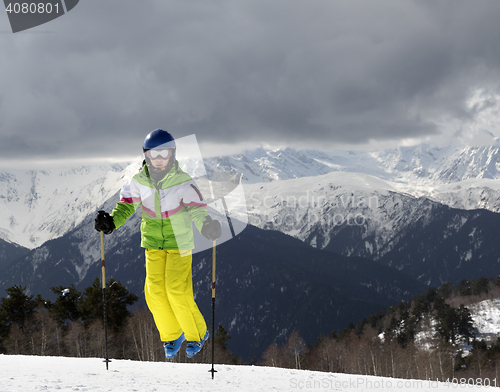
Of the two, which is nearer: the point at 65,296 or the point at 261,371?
the point at 261,371

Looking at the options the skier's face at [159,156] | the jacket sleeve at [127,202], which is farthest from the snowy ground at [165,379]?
the skier's face at [159,156]

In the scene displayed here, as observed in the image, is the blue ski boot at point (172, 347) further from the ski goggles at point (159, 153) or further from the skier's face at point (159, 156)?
the ski goggles at point (159, 153)

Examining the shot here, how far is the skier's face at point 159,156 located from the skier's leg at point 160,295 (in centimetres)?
173

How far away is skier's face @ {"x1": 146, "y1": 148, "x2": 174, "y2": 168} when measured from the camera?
27.6ft

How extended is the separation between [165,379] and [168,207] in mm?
3238

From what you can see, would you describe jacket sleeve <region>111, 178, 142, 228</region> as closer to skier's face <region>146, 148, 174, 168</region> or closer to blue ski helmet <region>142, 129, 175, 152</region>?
skier's face <region>146, 148, 174, 168</region>

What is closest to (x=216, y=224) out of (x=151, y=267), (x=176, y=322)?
(x=151, y=267)

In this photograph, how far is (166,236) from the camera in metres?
8.55

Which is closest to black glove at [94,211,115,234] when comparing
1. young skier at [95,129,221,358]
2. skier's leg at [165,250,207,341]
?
young skier at [95,129,221,358]

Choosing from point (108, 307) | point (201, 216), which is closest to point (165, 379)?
point (201, 216)

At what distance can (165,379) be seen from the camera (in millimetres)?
8273

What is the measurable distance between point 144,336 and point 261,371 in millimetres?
32958

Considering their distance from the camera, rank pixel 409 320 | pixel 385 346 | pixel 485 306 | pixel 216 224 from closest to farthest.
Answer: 1. pixel 216 224
2. pixel 385 346
3. pixel 409 320
4. pixel 485 306

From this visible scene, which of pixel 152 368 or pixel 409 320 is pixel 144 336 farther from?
pixel 409 320
